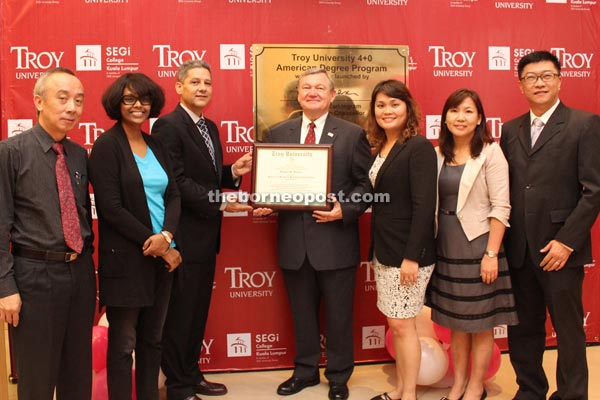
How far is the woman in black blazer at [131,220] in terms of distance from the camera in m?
2.20

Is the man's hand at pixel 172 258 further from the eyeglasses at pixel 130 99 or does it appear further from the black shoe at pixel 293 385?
the black shoe at pixel 293 385

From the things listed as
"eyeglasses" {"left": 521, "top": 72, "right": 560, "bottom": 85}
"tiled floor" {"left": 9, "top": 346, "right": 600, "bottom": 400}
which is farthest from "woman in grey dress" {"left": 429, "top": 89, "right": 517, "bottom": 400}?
"tiled floor" {"left": 9, "top": 346, "right": 600, "bottom": 400}

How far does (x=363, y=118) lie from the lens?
3527 millimetres

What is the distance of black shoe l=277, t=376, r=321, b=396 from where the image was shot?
3.10 metres

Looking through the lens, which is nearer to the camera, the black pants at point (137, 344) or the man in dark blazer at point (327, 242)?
the black pants at point (137, 344)

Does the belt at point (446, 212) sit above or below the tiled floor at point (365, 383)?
above

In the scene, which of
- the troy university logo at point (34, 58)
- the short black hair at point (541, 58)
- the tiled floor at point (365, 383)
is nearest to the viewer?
the short black hair at point (541, 58)

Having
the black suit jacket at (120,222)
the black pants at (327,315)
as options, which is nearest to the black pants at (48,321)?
the black suit jacket at (120,222)

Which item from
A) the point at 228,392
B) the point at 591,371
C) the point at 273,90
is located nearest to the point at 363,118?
the point at 273,90

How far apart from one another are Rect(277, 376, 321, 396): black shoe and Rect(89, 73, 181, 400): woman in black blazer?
3.35 ft

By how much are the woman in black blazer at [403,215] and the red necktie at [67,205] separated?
145cm

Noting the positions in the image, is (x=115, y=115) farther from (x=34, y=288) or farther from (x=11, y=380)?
(x=11, y=380)

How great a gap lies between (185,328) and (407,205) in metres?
1.36

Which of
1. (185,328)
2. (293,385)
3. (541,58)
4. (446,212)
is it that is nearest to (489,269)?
(446,212)
